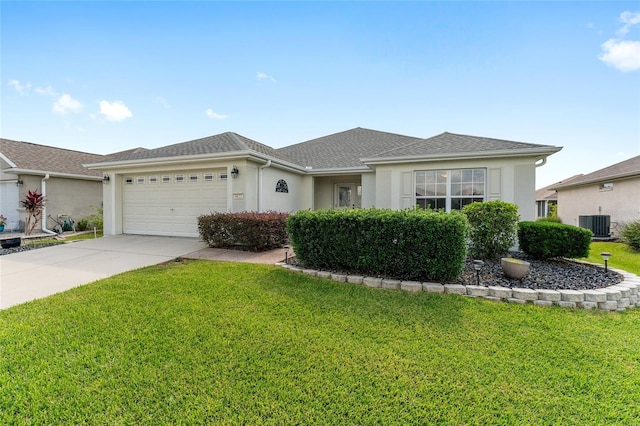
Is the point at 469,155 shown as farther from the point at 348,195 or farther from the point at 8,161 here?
the point at 8,161

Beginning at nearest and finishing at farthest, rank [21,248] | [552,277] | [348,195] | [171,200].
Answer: [552,277] < [21,248] < [171,200] < [348,195]

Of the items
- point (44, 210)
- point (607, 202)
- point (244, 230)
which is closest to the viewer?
point (244, 230)

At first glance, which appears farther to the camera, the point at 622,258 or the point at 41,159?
the point at 41,159

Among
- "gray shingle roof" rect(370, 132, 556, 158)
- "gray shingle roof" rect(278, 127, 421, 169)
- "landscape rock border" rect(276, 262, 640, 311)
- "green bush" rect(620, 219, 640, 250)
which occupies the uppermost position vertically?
"gray shingle roof" rect(278, 127, 421, 169)

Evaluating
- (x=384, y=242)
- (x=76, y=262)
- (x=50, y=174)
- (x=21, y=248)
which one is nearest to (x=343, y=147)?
(x=384, y=242)

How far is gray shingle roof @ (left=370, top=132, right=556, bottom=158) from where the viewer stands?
8633 mm

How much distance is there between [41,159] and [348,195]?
54.0 ft

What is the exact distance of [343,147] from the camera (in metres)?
14.7

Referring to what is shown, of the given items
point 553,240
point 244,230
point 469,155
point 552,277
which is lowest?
point 552,277

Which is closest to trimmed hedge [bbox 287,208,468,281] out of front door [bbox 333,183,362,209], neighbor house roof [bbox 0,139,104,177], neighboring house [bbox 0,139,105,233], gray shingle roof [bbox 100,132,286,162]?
gray shingle roof [bbox 100,132,286,162]

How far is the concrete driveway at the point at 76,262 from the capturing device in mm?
5211

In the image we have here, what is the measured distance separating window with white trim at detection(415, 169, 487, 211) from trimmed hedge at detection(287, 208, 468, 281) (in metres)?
4.38

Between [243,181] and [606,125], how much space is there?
1492cm

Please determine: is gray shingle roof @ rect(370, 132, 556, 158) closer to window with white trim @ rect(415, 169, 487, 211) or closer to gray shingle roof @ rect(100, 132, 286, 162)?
window with white trim @ rect(415, 169, 487, 211)
